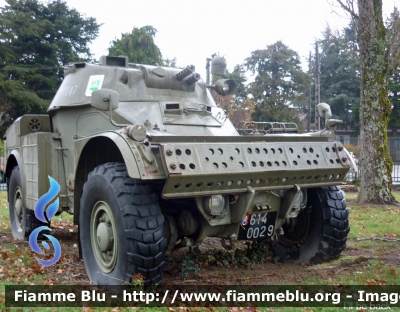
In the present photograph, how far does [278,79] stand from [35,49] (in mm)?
15040

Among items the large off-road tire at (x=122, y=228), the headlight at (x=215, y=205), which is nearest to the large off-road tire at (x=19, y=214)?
the large off-road tire at (x=122, y=228)

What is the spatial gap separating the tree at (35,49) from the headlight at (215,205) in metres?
21.2

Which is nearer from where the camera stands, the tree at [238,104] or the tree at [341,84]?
the tree at [238,104]

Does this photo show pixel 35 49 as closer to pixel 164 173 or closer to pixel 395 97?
pixel 395 97

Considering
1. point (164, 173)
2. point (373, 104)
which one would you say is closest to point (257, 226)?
point (164, 173)

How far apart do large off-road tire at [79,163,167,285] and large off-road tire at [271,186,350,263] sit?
6.60 ft

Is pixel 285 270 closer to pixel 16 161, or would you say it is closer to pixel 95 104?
pixel 95 104

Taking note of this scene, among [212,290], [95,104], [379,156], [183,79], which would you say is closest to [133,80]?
[183,79]

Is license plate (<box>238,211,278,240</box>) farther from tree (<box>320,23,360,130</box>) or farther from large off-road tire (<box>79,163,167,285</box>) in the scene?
tree (<box>320,23,360,130</box>)

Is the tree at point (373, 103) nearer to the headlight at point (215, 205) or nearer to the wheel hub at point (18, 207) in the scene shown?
the wheel hub at point (18, 207)

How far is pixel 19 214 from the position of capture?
7473mm

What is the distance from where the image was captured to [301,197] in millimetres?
5363

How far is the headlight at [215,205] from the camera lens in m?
4.60

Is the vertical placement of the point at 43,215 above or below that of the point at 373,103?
below
